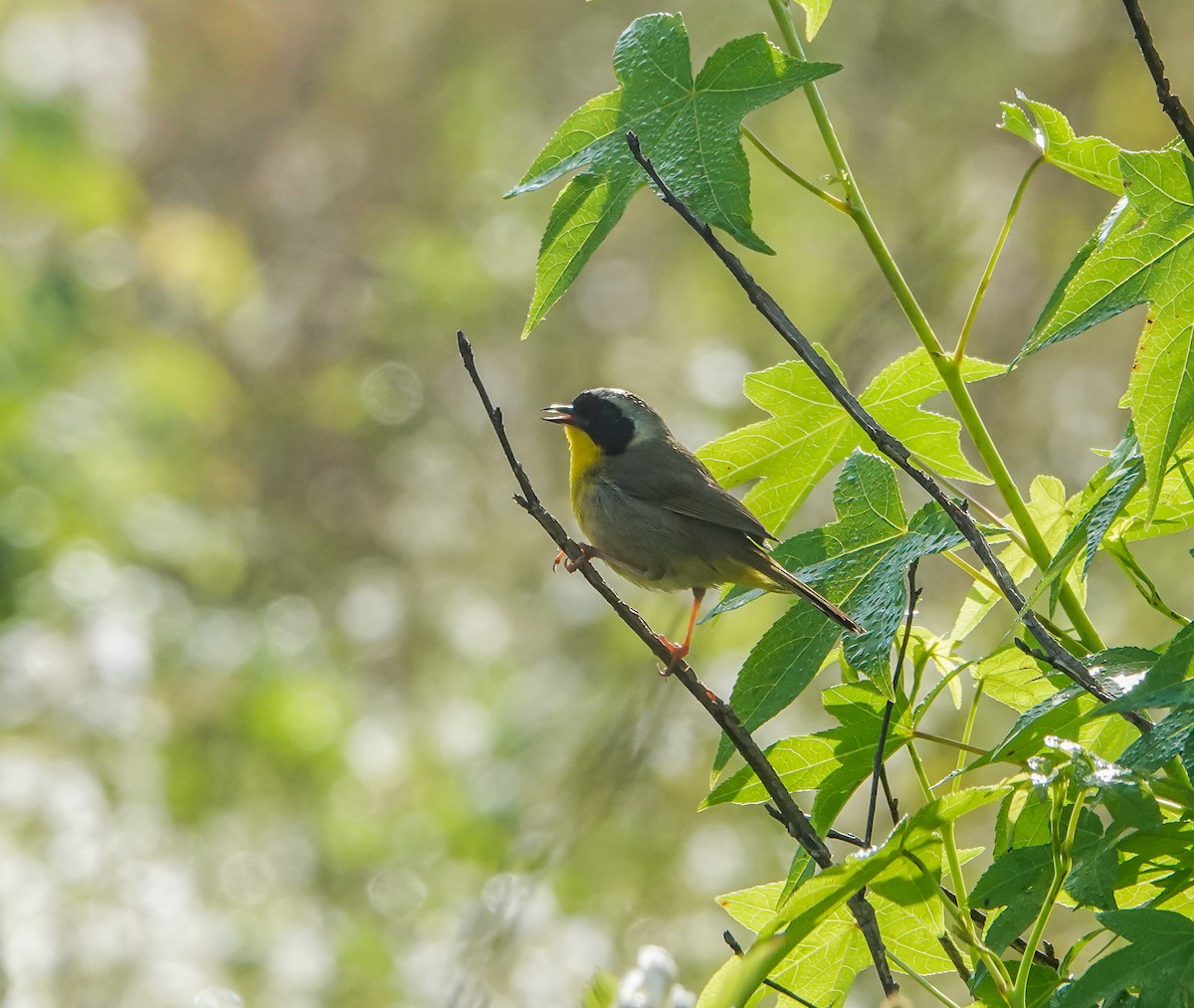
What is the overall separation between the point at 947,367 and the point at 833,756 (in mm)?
524

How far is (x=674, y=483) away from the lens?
163 inches

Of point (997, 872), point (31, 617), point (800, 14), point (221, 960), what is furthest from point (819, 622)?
point (800, 14)

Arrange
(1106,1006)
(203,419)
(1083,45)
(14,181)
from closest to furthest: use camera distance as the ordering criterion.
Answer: (1106,1006) < (14,181) < (203,419) < (1083,45)

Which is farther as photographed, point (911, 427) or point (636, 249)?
point (636, 249)

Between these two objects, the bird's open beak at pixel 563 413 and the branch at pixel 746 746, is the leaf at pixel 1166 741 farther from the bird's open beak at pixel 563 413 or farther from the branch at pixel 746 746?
the bird's open beak at pixel 563 413

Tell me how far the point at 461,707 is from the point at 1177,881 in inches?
247

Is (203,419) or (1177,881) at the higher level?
(203,419)

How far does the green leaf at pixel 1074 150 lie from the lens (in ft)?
5.41

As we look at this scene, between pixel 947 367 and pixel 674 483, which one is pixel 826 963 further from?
pixel 674 483

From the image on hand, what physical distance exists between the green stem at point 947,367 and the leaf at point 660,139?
0.23ft

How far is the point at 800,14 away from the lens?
27.5 feet

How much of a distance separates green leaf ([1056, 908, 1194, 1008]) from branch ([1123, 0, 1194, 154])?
78 centimetres

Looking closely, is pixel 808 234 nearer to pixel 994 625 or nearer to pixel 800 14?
pixel 800 14

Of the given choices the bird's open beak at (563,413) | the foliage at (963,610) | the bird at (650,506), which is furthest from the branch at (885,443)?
the bird's open beak at (563,413)
